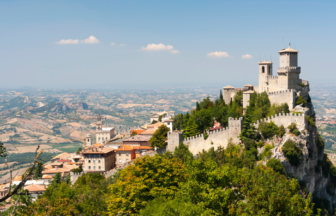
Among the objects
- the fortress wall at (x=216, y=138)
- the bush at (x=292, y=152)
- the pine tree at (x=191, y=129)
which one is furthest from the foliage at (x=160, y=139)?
the bush at (x=292, y=152)

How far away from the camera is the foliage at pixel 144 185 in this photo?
2908 cm

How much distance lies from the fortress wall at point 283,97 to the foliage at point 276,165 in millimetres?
11102

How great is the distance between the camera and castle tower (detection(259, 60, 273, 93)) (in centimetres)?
5516

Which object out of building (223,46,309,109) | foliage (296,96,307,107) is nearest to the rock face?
foliage (296,96,307,107)

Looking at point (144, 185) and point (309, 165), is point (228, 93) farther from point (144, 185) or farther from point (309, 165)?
point (144, 185)

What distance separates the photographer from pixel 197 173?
86.4 ft

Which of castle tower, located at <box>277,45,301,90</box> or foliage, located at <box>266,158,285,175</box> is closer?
foliage, located at <box>266,158,285,175</box>

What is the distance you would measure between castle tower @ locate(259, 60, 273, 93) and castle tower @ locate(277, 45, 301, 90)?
2.54m

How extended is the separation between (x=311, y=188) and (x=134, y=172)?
29904 mm

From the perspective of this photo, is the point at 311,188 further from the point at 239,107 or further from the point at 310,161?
the point at 239,107

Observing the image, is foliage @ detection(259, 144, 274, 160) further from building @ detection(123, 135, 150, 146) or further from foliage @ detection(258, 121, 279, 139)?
building @ detection(123, 135, 150, 146)

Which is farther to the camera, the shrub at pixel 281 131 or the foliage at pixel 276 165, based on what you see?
the shrub at pixel 281 131

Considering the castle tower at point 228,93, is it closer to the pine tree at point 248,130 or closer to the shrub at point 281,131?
the pine tree at point 248,130

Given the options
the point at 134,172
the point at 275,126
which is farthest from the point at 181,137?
the point at 134,172
